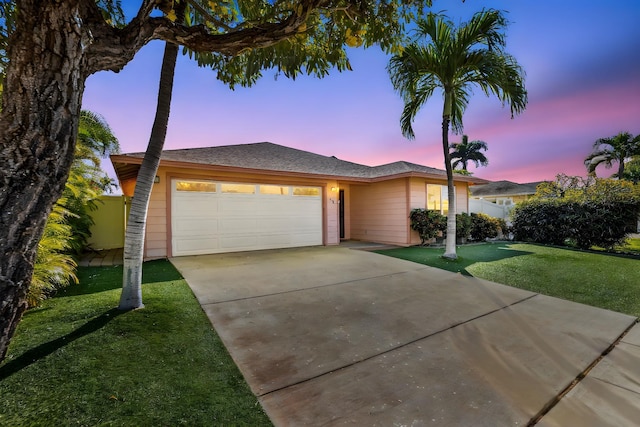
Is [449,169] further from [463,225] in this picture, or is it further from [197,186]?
[197,186]

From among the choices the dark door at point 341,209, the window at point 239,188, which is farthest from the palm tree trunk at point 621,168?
the window at point 239,188

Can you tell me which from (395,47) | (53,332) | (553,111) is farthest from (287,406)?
(553,111)

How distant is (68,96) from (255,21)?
2980mm

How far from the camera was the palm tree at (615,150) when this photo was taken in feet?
64.0

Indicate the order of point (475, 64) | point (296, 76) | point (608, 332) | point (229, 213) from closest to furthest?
point (608, 332) < point (296, 76) < point (475, 64) < point (229, 213)

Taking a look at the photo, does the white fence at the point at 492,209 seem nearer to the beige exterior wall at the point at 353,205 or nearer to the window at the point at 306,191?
the beige exterior wall at the point at 353,205

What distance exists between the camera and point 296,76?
14.0 feet

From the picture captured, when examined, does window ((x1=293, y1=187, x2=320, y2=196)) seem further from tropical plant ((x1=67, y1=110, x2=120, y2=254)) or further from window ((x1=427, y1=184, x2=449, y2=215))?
tropical plant ((x1=67, y1=110, x2=120, y2=254))

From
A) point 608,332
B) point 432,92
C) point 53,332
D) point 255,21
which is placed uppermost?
point 432,92

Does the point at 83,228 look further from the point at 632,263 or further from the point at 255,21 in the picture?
the point at 632,263

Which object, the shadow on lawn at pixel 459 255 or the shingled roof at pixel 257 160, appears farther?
the shingled roof at pixel 257 160

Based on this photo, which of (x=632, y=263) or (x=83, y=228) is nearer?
(x=632, y=263)

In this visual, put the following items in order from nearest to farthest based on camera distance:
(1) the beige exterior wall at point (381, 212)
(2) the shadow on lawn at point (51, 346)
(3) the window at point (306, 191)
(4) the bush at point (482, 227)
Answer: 1. (2) the shadow on lawn at point (51, 346)
2. (3) the window at point (306, 191)
3. (1) the beige exterior wall at point (381, 212)
4. (4) the bush at point (482, 227)

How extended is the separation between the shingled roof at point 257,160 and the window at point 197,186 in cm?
69
